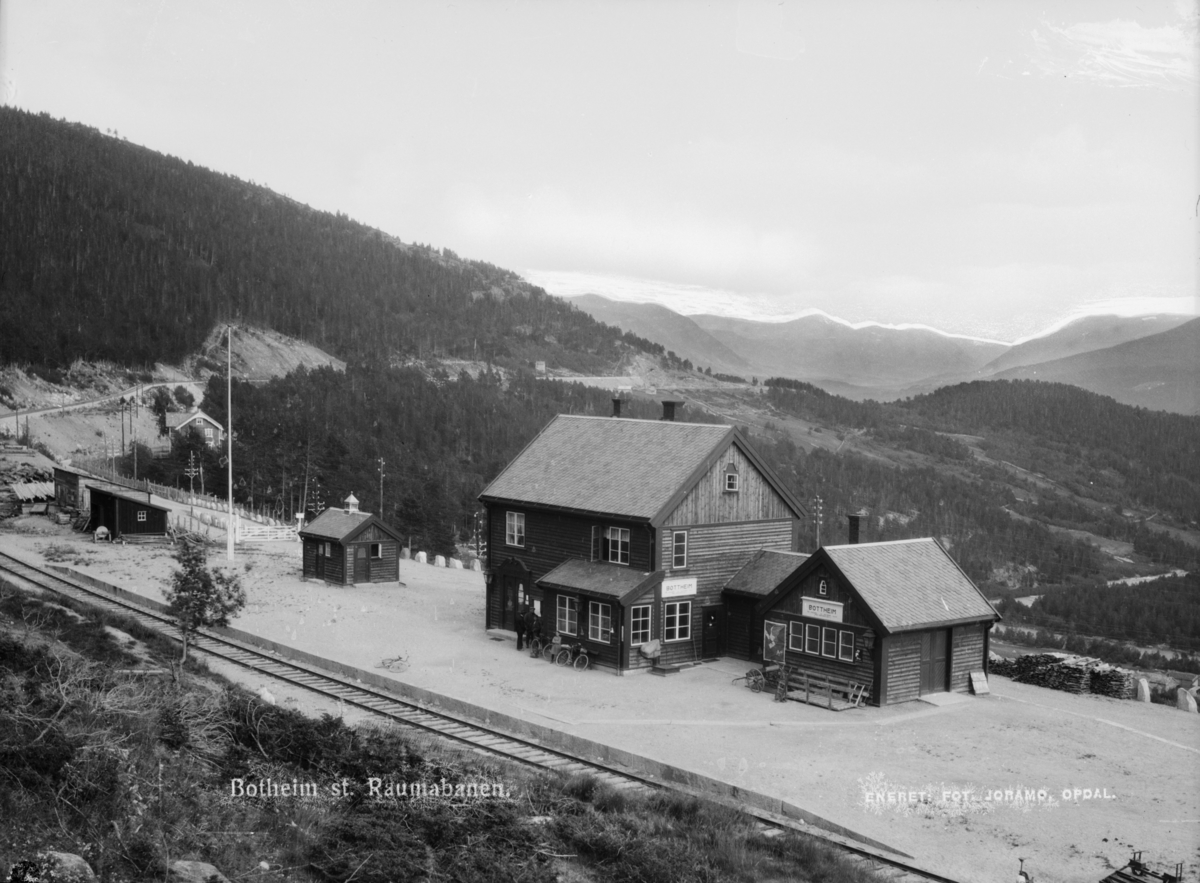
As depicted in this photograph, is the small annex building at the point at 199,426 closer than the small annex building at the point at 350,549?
No

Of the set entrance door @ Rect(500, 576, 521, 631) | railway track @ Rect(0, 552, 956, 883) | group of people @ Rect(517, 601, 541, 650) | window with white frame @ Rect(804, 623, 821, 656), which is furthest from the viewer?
entrance door @ Rect(500, 576, 521, 631)

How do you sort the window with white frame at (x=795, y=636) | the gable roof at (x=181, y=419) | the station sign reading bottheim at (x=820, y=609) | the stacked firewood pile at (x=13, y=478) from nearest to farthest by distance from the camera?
the station sign reading bottheim at (x=820, y=609) → the window with white frame at (x=795, y=636) → the stacked firewood pile at (x=13, y=478) → the gable roof at (x=181, y=419)

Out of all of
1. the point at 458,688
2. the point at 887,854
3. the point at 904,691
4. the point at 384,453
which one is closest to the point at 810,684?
the point at 904,691

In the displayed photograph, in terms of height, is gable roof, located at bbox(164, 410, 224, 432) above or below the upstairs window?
above

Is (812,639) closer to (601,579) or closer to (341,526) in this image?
(601,579)

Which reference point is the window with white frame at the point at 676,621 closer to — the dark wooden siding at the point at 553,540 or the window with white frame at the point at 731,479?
the dark wooden siding at the point at 553,540

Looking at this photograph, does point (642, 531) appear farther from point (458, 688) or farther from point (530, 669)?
point (458, 688)

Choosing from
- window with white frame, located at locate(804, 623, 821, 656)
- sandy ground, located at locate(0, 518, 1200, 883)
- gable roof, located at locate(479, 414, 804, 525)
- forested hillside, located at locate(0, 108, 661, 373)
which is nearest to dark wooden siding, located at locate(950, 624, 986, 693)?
sandy ground, located at locate(0, 518, 1200, 883)

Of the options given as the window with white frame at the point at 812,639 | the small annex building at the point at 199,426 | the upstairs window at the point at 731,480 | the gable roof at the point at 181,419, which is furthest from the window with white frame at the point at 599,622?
the gable roof at the point at 181,419

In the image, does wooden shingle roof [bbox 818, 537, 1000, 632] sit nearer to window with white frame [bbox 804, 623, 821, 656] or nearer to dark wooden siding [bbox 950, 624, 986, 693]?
dark wooden siding [bbox 950, 624, 986, 693]
